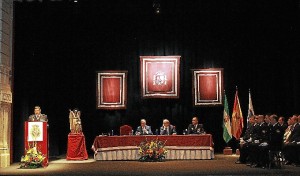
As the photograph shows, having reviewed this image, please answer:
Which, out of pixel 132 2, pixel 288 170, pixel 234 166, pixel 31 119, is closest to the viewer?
pixel 288 170

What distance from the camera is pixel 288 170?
9.11m

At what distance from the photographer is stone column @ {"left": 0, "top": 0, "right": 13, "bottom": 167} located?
10695 mm

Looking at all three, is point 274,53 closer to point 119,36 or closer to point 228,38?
→ point 228,38

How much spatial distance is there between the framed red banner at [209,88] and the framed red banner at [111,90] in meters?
2.26

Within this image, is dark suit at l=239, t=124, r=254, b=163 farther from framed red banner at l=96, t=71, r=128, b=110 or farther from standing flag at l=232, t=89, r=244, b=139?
framed red banner at l=96, t=71, r=128, b=110

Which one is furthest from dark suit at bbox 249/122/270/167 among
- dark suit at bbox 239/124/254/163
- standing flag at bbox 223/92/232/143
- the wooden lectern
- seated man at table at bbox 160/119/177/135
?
the wooden lectern

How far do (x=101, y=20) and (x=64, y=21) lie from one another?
1.17 meters

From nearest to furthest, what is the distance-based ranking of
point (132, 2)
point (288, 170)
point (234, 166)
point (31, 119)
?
point (288, 170), point (234, 166), point (31, 119), point (132, 2)

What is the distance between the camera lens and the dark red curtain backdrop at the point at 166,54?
13883 millimetres

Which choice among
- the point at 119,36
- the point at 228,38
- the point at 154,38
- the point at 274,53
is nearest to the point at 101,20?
the point at 119,36

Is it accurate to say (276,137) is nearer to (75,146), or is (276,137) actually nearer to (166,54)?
(75,146)

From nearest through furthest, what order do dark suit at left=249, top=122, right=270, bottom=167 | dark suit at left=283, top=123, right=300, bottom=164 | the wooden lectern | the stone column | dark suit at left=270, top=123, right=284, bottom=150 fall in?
dark suit at left=270, top=123, right=284, bottom=150, dark suit at left=249, top=122, right=270, bottom=167, the wooden lectern, dark suit at left=283, top=123, right=300, bottom=164, the stone column

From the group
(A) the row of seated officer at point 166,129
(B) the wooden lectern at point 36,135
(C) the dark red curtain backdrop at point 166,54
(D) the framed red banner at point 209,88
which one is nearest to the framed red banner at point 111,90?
(C) the dark red curtain backdrop at point 166,54

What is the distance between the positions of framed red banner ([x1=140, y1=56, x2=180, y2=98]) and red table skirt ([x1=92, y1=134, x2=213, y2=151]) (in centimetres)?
244
